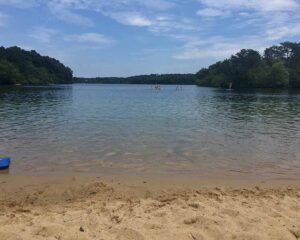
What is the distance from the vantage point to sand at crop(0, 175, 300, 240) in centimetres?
658

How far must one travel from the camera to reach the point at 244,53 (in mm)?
158750

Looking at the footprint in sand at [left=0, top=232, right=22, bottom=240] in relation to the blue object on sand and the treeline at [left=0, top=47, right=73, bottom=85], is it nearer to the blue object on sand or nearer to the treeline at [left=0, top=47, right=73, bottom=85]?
the blue object on sand

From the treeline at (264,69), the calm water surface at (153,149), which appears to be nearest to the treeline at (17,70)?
the treeline at (264,69)

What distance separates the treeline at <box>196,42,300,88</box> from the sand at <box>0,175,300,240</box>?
135098 millimetres

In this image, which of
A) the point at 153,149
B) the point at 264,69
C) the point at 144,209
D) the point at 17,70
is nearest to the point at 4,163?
the point at 153,149

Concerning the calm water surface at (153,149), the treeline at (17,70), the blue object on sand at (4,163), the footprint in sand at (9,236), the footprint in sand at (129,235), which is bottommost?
the calm water surface at (153,149)

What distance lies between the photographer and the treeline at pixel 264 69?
452 feet

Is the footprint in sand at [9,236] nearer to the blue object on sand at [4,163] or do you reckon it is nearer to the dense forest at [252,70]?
the blue object on sand at [4,163]

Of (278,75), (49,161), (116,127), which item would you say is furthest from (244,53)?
(49,161)

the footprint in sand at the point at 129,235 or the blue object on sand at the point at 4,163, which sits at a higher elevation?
the footprint in sand at the point at 129,235

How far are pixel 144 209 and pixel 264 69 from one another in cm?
14460

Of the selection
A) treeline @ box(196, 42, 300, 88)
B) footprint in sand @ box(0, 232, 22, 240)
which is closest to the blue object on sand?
footprint in sand @ box(0, 232, 22, 240)

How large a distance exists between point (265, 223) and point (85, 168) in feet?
25.6

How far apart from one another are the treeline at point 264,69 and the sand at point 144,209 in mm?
135098
